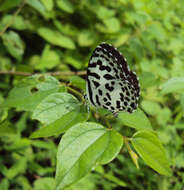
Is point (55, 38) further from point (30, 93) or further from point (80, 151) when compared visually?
point (80, 151)

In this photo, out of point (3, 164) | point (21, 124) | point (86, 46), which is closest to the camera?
point (3, 164)

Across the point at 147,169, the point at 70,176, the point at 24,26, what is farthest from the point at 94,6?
the point at 70,176

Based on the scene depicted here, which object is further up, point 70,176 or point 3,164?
point 70,176

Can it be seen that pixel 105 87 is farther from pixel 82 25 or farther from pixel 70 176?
pixel 82 25

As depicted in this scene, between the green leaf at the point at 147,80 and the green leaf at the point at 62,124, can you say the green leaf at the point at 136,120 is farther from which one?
the green leaf at the point at 147,80

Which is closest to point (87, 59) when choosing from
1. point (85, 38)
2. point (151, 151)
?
point (85, 38)

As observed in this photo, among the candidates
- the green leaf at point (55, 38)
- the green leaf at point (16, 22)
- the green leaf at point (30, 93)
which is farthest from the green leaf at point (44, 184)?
the green leaf at point (16, 22)

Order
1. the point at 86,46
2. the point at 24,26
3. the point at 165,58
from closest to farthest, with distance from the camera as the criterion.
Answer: the point at 24,26 < the point at 86,46 < the point at 165,58

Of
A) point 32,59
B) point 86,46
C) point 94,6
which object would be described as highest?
point 94,6
